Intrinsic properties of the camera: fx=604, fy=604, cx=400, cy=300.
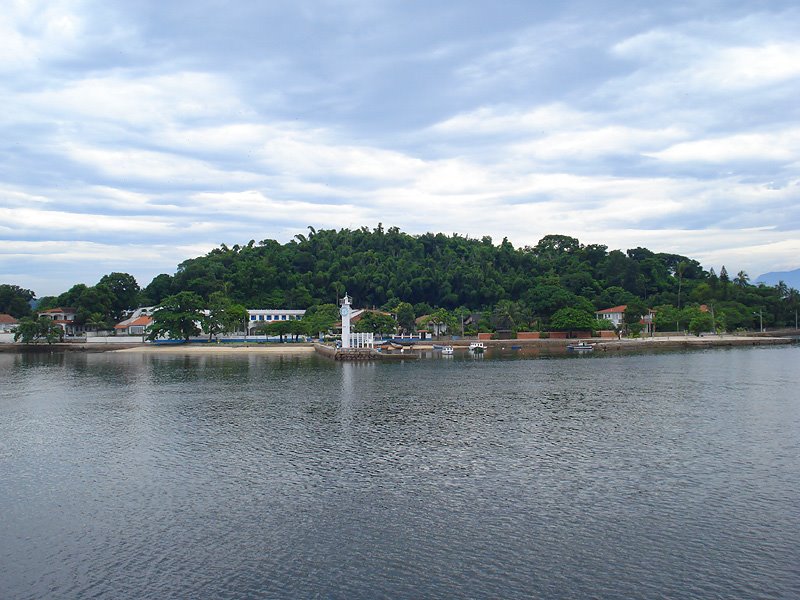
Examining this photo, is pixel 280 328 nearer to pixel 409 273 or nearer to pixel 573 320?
pixel 409 273

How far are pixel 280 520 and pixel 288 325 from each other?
72197 mm

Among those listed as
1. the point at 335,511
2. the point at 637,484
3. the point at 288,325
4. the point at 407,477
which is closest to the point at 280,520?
the point at 335,511

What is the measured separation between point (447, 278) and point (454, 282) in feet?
5.15

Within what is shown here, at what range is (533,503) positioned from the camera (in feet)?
52.3

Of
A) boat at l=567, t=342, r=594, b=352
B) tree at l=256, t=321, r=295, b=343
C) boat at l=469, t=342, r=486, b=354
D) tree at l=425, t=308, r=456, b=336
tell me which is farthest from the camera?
tree at l=425, t=308, r=456, b=336

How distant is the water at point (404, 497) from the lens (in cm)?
1202

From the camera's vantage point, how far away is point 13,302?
105188 mm

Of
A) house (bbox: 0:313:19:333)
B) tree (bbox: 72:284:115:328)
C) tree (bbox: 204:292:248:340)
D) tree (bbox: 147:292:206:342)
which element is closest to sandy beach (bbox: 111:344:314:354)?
tree (bbox: 147:292:206:342)

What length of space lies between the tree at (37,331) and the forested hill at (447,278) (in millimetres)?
21488

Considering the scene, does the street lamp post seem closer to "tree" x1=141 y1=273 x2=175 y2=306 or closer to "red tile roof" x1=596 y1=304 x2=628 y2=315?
"red tile roof" x1=596 y1=304 x2=628 y2=315

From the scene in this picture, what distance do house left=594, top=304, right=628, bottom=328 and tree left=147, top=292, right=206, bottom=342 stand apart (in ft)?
207

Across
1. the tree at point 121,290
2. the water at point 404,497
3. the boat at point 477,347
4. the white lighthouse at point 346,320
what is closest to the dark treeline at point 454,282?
the tree at point 121,290

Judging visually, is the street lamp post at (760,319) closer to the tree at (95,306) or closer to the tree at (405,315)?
the tree at (405,315)

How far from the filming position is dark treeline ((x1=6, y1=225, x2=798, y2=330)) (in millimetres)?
100875
